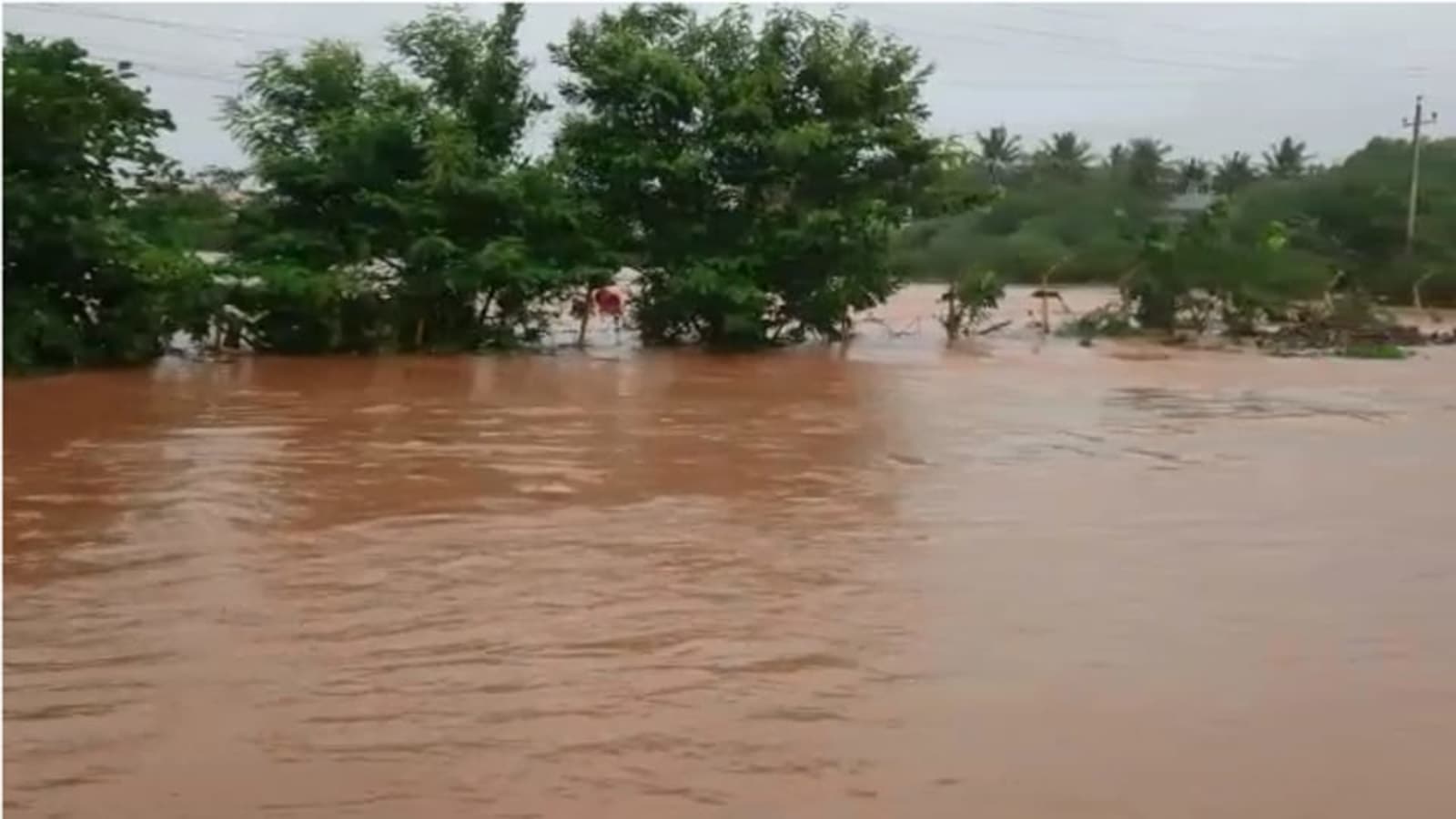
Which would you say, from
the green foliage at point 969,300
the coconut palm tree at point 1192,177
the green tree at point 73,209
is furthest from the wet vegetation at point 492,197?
the coconut palm tree at point 1192,177

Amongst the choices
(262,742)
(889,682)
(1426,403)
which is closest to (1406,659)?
(889,682)

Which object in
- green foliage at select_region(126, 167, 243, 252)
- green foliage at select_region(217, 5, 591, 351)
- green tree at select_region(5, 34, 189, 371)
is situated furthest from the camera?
green foliage at select_region(217, 5, 591, 351)

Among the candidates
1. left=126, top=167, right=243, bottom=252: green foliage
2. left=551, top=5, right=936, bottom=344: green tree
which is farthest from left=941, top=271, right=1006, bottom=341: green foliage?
left=126, top=167, right=243, bottom=252: green foliage

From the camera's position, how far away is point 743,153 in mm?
19422

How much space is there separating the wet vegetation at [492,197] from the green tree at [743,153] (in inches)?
1.2

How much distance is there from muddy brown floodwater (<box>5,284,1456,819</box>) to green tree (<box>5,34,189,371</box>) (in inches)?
101

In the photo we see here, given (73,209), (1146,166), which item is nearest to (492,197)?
(73,209)

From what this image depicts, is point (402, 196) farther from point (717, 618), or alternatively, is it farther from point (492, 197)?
point (717, 618)

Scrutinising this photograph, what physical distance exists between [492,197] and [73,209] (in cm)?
452

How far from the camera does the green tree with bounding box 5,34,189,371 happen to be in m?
14.6

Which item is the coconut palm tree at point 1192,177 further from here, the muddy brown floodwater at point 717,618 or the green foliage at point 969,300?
the muddy brown floodwater at point 717,618

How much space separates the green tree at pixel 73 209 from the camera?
14.6 metres

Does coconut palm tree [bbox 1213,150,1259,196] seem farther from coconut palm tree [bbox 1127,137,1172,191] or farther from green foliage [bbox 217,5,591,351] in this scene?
green foliage [bbox 217,5,591,351]

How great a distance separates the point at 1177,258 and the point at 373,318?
11.4 m
